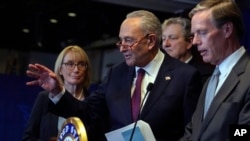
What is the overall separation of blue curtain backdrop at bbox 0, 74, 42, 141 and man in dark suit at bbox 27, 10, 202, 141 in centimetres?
188

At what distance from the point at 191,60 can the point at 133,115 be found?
1042 mm

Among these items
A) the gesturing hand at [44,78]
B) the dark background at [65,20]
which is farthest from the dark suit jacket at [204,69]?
the dark background at [65,20]

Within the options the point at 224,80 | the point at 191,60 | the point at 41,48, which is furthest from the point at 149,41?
the point at 41,48

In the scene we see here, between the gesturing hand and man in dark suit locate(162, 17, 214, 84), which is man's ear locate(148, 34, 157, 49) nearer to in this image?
the gesturing hand

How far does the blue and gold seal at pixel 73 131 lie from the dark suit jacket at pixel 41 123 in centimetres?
109

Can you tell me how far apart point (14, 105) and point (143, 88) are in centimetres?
217

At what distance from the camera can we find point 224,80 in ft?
5.63

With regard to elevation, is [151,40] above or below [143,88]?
above

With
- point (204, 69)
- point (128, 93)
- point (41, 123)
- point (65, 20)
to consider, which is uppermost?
point (65, 20)

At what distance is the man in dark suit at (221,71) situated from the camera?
1606 millimetres

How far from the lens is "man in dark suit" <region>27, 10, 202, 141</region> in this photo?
2101 mm

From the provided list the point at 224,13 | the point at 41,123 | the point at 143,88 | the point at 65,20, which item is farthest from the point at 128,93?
the point at 65,20

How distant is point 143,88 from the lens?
7.16 ft

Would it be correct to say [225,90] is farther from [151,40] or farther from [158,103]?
[151,40]
